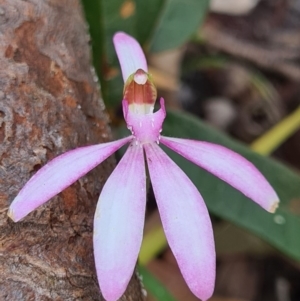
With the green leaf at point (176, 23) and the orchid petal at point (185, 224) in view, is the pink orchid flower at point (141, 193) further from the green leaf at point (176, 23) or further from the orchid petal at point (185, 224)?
the green leaf at point (176, 23)

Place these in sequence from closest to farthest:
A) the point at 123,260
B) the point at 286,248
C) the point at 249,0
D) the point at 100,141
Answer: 1. the point at 123,260
2. the point at 100,141
3. the point at 286,248
4. the point at 249,0

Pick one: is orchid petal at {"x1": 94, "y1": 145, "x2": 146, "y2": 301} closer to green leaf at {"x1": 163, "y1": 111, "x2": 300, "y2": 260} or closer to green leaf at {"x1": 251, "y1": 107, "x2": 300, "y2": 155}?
green leaf at {"x1": 163, "y1": 111, "x2": 300, "y2": 260}

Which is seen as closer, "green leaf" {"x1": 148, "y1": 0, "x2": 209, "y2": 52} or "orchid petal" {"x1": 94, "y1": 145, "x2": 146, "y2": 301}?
"orchid petal" {"x1": 94, "y1": 145, "x2": 146, "y2": 301}

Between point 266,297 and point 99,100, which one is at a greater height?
point 99,100

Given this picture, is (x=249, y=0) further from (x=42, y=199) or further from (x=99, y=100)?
(x=42, y=199)

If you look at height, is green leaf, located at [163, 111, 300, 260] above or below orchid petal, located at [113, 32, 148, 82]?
below

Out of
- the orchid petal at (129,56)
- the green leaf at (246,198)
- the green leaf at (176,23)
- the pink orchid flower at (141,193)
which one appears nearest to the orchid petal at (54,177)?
the pink orchid flower at (141,193)

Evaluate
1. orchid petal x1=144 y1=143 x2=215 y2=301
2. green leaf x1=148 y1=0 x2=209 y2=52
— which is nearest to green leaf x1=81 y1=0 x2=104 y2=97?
green leaf x1=148 y1=0 x2=209 y2=52

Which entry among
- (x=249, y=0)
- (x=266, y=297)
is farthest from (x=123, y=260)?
(x=249, y=0)
